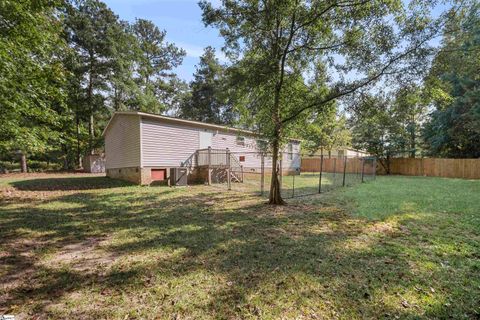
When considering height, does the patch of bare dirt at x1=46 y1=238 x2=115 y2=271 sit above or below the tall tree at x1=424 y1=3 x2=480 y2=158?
below

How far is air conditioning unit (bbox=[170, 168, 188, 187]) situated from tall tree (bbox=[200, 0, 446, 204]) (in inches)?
226

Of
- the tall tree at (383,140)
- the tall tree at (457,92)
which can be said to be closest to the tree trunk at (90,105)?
the tall tree at (383,140)

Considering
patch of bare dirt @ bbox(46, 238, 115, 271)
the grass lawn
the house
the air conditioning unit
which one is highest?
the house

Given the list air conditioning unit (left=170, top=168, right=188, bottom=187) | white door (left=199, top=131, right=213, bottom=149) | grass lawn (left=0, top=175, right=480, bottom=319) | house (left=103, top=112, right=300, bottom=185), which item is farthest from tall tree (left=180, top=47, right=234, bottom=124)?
grass lawn (left=0, top=175, right=480, bottom=319)

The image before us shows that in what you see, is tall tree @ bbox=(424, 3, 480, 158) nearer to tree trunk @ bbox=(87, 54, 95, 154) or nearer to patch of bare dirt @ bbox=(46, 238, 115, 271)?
patch of bare dirt @ bbox=(46, 238, 115, 271)

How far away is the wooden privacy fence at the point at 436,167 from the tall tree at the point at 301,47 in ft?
51.9

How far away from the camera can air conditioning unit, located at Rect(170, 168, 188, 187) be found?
1198cm

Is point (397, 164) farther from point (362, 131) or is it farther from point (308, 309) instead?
point (308, 309)

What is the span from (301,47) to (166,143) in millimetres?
8062

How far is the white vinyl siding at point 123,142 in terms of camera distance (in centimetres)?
1186

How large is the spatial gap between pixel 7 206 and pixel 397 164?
24940mm

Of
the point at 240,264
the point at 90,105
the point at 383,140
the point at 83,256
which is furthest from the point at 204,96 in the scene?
the point at 240,264

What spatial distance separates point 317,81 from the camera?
7.23 m

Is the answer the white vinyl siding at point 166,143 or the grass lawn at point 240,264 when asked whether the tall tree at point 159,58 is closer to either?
the white vinyl siding at point 166,143
